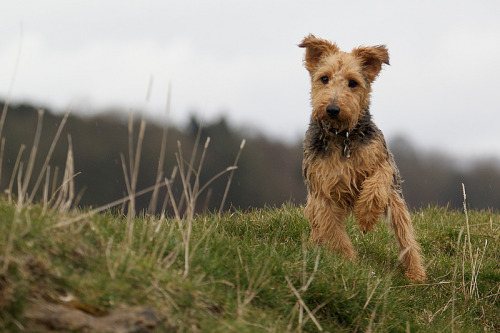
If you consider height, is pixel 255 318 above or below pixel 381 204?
below

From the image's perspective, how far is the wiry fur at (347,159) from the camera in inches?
210

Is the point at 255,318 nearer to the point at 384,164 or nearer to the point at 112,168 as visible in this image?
the point at 384,164

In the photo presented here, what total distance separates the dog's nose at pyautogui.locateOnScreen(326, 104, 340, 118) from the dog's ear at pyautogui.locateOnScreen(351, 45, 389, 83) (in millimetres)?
879

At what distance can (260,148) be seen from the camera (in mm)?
41875

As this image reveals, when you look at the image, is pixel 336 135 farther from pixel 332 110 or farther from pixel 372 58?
pixel 372 58

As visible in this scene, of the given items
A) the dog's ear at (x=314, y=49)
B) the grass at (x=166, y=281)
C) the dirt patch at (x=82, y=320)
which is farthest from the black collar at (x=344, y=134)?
the dirt patch at (x=82, y=320)

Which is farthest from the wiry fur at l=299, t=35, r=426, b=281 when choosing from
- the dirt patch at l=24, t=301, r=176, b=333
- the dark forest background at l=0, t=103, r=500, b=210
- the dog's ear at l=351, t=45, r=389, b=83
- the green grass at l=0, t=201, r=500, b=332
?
the dark forest background at l=0, t=103, r=500, b=210

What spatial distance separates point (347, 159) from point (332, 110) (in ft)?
1.90

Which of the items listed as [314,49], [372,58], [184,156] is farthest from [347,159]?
[184,156]

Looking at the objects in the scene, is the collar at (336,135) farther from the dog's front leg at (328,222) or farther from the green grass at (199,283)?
the green grass at (199,283)

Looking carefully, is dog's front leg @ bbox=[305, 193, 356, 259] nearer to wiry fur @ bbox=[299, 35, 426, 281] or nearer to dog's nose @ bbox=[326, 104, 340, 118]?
wiry fur @ bbox=[299, 35, 426, 281]

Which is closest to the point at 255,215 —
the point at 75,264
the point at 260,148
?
the point at 75,264

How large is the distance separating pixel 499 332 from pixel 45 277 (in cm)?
428

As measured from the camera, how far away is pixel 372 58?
5941 mm
